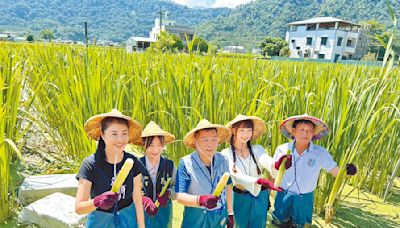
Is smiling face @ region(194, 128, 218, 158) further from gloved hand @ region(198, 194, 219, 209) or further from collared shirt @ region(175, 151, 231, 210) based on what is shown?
gloved hand @ region(198, 194, 219, 209)

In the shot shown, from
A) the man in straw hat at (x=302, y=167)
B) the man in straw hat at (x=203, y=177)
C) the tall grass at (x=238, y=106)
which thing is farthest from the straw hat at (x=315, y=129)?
the man in straw hat at (x=203, y=177)

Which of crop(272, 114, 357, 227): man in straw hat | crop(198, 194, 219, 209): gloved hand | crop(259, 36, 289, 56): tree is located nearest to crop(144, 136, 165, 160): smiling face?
crop(198, 194, 219, 209): gloved hand

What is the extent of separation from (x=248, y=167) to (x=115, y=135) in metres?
0.80

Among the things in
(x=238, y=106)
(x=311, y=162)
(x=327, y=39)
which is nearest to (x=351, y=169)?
(x=311, y=162)

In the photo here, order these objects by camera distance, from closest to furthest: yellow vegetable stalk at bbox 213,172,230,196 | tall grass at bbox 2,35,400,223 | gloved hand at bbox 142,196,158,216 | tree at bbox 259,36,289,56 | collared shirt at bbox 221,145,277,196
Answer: yellow vegetable stalk at bbox 213,172,230,196, gloved hand at bbox 142,196,158,216, collared shirt at bbox 221,145,277,196, tall grass at bbox 2,35,400,223, tree at bbox 259,36,289,56

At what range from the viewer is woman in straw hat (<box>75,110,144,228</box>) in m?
1.18

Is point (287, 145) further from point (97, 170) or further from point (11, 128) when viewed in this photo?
point (11, 128)

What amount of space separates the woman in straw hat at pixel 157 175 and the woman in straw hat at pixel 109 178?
3.5 inches

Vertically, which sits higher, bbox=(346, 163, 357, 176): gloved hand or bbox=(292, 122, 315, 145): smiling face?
bbox=(292, 122, 315, 145): smiling face

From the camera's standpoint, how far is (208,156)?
57.2 inches

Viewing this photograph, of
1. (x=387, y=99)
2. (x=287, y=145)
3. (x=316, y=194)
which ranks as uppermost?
(x=387, y=99)

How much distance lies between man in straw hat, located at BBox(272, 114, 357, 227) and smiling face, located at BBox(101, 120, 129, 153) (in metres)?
0.96

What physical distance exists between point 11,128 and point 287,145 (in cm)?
164

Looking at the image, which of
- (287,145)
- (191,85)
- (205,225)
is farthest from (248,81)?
(205,225)
